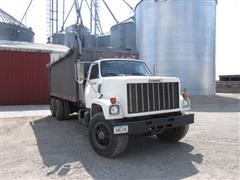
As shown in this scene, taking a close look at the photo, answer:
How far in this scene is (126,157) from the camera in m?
5.28

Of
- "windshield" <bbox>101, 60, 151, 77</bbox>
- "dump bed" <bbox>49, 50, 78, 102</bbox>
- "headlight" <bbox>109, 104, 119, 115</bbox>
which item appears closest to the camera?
"headlight" <bbox>109, 104, 119, 115</bbox>

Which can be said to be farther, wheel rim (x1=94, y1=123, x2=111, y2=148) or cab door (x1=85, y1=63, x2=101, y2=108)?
cab door (x1=85, y1=63, x2=101, y2=108)

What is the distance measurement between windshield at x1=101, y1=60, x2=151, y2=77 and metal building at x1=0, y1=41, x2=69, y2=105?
10629 mm

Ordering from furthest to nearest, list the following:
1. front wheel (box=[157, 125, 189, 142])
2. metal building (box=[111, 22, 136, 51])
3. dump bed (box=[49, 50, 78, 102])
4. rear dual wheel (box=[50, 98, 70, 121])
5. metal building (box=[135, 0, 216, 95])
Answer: metal building (box=[111, 22, 136, 51]) → metal building (box=[135, 0, 216, 95]) → rear dual wheel (box=[50, 98, 70, 121]) → dump bed (box=[49, 50, 78, 102]) → front wheel (box=[157, 125, 189, 142])

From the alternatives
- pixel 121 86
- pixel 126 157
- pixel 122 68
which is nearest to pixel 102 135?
pixel 126 157

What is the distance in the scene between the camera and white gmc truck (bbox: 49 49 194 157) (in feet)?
16.6

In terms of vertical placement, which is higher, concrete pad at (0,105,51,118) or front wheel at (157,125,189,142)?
front wheel at (157,125,189,142)

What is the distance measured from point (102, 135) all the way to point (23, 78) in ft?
41.4

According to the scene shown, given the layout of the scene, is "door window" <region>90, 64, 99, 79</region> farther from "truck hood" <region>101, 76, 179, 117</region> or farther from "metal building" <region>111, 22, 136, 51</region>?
"metal building" <region>111, 22, 136, 51</region>

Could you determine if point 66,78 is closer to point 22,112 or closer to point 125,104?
point 125,104

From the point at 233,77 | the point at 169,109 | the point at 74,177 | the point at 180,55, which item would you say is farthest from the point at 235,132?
the point at 233,77

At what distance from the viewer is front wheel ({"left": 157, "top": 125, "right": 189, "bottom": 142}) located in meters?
6.13

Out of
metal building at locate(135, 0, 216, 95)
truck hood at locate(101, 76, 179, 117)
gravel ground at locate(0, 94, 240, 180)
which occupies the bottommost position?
gravel ground at locate(0, 94, 240, 180)

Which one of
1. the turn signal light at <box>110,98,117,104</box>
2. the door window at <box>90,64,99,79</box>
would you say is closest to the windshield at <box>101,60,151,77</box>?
the door window at <box>90,64,99,79</box>
